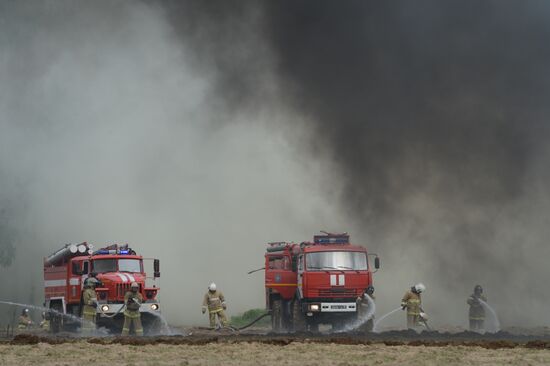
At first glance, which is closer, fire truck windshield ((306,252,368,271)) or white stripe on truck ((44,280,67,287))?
fire truck windshield ((306,252,368,271))

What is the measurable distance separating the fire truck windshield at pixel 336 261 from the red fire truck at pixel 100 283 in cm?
520

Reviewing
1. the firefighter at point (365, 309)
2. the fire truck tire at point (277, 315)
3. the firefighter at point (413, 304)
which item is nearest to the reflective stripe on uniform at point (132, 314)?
the fire truck tire at point (277, 315)

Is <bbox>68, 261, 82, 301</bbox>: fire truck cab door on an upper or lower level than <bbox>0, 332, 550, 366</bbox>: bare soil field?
upper

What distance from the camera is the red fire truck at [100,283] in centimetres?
3097

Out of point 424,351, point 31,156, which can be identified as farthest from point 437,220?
point 424,351

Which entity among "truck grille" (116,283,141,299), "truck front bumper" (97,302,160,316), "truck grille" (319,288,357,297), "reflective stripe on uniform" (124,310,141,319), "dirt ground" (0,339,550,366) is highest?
"truck grille" (116,283,141,299)

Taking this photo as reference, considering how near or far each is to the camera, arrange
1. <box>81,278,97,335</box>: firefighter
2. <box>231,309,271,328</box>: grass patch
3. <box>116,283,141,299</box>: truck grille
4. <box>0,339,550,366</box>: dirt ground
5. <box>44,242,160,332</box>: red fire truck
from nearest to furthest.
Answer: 1. <box>0,339,550,366</box>: dirt ground
2. <box>81,278,97,335</box>: firefighter
3. <box>44,242,160,332</box>: red fire truck
4. <box>116,283,141,299</box>: truck grille
5. <box>231,309,271,328</box>: grass patch

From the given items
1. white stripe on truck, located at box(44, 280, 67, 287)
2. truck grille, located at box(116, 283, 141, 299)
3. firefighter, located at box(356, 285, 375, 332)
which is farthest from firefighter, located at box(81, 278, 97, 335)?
firefighter, located at box(356, 285, 375, 332)

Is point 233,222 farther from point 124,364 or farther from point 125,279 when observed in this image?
point 124,364

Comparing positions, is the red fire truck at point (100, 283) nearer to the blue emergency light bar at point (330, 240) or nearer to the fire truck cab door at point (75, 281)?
the fire truck cab door at point (75, 281)

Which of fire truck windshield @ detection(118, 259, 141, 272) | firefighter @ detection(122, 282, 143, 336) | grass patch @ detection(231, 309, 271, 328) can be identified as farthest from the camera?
grass patch @ detection(231, 309, 271, 328)

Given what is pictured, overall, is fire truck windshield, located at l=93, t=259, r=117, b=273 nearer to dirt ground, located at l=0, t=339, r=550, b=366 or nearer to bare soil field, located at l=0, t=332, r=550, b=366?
bare soil field, located at l=0, t=332, r=550, b=366

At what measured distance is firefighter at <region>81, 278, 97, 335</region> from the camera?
3016 cm

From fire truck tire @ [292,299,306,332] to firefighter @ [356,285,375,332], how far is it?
75.4 inches
